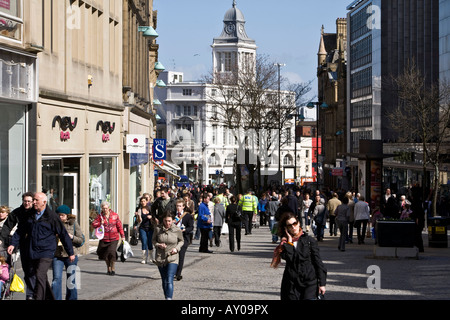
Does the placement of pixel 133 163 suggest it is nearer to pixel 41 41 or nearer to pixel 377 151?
pixel 377 151

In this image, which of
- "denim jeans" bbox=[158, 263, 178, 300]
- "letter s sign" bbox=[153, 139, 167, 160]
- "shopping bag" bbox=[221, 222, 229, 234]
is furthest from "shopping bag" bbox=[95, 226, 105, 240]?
"letter s sign" bbox=[153, 139, 167, 160]

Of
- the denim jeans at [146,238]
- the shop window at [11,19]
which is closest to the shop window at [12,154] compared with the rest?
the shop window at [11,19]

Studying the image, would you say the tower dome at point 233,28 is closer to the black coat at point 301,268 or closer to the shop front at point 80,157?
the shop front at point 80,157

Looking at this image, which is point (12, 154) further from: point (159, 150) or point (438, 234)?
point (159, 150)

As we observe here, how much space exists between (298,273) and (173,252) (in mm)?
4287

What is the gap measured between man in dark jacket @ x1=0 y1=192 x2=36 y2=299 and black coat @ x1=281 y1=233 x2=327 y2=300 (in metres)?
4.38

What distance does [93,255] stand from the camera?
24.5 m

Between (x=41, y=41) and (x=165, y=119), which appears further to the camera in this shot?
(x=165, y=119)

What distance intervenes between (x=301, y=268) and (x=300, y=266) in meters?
0.02

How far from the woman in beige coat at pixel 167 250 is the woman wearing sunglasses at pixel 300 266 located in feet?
13.1

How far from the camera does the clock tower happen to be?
156m

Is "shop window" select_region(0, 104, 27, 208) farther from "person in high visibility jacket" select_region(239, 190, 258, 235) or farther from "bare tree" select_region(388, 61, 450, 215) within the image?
"bare tree" select_region(388, 61, 450, 215)
